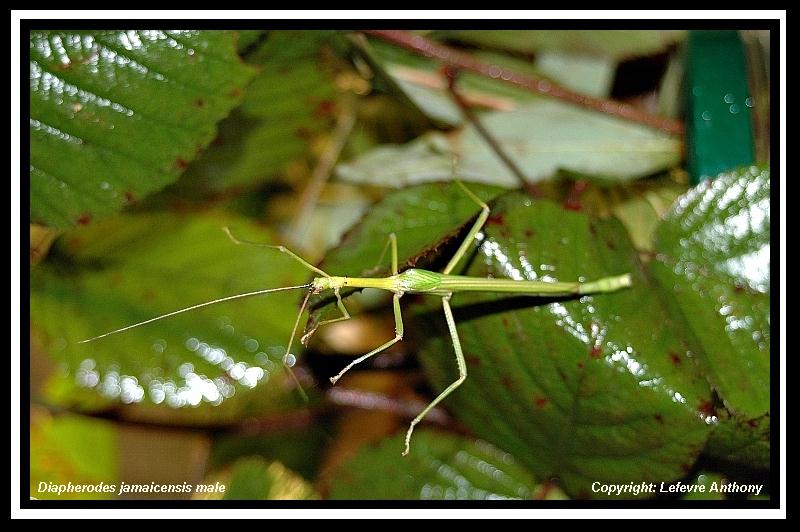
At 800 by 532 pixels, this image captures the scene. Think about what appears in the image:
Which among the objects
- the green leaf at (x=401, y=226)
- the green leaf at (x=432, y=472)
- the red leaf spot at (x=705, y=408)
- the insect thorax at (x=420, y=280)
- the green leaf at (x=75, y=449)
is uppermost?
the green leaf at (x=401, y=226)

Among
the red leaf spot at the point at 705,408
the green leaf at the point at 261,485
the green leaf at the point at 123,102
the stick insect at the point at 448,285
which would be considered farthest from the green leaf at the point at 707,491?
the green leaf at the point at 123,102

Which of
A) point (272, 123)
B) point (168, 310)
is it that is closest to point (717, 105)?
point (272, 123)

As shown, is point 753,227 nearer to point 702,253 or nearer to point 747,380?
point 702,253

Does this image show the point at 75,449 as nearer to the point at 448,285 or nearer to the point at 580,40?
the point at 448,285

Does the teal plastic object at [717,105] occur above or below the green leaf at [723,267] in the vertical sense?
above

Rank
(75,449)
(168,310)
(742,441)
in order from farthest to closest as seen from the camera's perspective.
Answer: (75,449), (168,310), (742,441)

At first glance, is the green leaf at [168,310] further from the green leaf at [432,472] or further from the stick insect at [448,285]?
the stick insect at [448,285]
